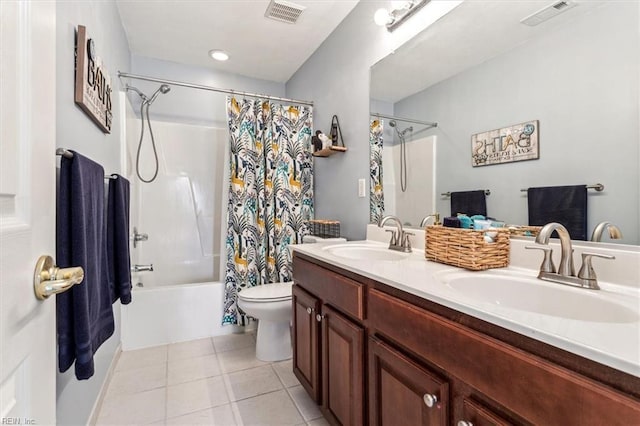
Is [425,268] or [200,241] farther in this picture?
[200,241]

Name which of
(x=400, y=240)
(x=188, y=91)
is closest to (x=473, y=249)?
(x=400, y=240)

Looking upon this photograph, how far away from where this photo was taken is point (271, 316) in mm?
2043

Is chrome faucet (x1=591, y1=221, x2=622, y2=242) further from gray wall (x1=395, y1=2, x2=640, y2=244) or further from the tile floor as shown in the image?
the tile floor

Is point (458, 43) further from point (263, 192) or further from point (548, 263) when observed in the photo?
point (263, 192)

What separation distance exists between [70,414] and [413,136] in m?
1.96

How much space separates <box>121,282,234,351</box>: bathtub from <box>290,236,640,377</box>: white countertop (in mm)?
1830

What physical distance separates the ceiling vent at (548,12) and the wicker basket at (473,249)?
2.46ft

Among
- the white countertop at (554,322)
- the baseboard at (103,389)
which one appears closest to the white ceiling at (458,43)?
the white countertop at (554,322)

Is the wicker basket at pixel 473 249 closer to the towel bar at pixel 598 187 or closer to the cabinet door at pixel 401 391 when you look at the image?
the towel bar at pixel 598 187

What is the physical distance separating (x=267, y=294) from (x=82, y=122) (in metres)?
1.38

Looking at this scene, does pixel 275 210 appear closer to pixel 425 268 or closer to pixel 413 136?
pixel 413 136

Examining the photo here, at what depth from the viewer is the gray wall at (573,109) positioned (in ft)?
2.94

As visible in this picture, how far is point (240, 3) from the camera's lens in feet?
6.75

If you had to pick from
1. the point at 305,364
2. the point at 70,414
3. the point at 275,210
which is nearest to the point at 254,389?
the point at 305,364
